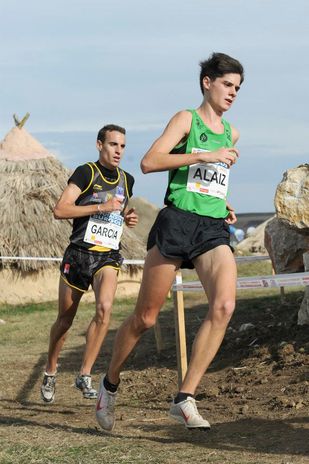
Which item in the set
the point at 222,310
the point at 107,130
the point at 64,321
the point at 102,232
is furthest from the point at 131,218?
the point at 222,310

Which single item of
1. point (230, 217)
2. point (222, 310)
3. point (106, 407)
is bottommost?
point (106, 407)

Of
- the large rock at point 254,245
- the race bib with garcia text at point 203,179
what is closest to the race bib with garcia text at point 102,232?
the race bib with garcia text at point 203,179

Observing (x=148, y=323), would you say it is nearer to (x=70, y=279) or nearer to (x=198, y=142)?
(x=198, y=142)

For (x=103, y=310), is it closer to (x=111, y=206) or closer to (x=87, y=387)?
(x=87, y=387)

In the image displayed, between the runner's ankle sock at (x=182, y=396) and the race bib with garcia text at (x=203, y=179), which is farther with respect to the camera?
the race bib with garcia text at (x=203, y=179)

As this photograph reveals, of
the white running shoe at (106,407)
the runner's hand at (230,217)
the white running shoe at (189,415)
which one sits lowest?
the white running shoe at (106,407)

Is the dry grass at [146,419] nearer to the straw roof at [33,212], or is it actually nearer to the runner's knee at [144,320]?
the runner's knee at [144,320]

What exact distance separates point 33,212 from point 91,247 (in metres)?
10.9

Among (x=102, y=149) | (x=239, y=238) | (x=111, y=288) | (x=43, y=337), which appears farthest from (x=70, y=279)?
(x=239, y=238)

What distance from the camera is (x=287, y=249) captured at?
35.4ft

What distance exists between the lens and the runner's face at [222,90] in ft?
18.3

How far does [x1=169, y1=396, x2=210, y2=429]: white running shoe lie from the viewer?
207 inches

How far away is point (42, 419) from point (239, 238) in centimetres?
2856

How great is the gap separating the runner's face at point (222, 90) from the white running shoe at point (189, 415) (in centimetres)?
162
